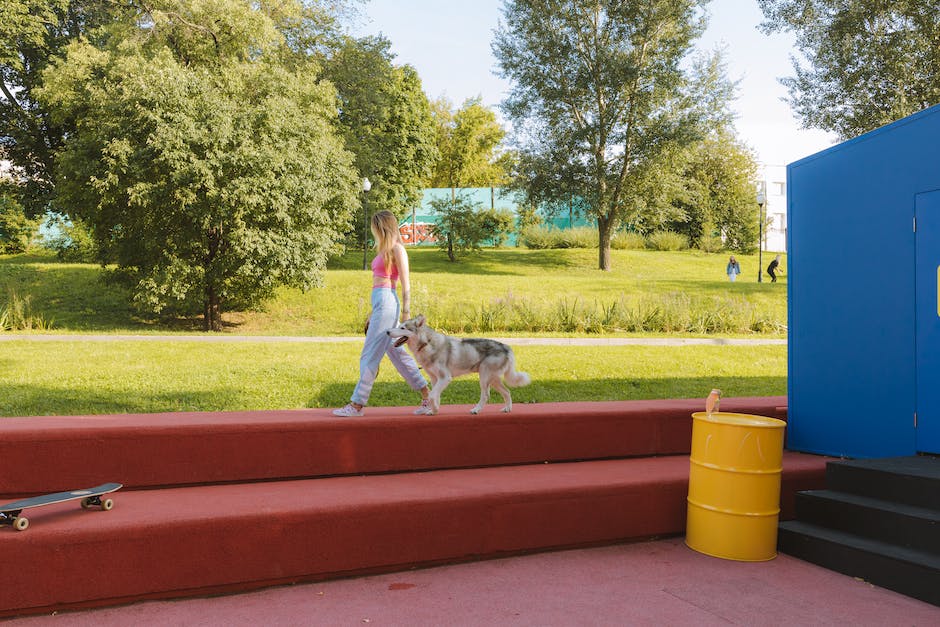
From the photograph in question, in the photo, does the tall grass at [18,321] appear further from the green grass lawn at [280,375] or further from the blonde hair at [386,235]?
the blonde hair at [386,235]

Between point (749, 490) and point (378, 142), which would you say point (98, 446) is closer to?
point (749, 490)

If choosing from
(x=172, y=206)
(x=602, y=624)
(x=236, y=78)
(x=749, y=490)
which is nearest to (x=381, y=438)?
(x=602, y=624)

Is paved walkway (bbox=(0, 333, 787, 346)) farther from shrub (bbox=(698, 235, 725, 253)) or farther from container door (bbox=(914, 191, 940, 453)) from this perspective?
shrub (bbox=(698, 235, 725, 253))

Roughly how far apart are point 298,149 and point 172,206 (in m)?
3.87

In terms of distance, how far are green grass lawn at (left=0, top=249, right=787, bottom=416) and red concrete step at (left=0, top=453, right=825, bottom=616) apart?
356 centimetres

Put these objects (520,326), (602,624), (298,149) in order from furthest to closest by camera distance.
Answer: (298,149) < (520,326) < (602,624)

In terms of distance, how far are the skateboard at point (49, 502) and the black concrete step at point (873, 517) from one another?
5.22 meters

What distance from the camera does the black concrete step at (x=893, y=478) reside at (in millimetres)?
4699

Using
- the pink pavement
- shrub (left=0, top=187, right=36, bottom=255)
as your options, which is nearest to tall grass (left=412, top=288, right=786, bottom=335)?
the pink pavement

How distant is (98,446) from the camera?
4.76 metres

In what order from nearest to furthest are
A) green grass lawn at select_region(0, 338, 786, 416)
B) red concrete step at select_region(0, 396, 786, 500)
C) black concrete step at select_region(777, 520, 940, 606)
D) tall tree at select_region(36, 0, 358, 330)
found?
black concrete step at select_region(777, 520, 940, 606) → red concrete step at select_region(0, 396, 786, 500) → green grass lawn at select_region(0, 338, 786, 416) → tall tree at select_region(36, 0, 358, 330)

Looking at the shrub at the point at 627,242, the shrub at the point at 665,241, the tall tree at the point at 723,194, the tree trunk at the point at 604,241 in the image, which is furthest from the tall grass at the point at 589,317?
the tall tree at the point at 723,194

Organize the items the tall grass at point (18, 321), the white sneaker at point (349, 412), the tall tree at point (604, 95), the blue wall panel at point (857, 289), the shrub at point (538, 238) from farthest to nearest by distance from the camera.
A: the shrub at point (538, 238) → the tall tree at point (604, 95) → the tall grass at point (18, 321) → the white sneaker at point (349, 412) → the blue wall panel at point (857, 289)

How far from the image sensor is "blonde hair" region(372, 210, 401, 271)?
6.22m
